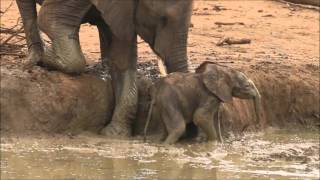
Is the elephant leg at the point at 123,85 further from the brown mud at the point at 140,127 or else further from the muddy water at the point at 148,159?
the muddy water at the point at 148,159

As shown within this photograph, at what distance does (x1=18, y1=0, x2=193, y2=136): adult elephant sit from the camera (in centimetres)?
835

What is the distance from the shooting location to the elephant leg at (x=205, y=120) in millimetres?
8352

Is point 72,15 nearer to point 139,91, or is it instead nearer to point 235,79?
point 139,91

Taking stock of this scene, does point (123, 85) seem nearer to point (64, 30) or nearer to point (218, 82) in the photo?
point (64, 30)

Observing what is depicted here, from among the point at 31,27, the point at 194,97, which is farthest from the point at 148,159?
the point at 31,27

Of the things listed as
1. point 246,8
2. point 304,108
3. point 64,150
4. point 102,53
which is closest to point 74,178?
point 64,150

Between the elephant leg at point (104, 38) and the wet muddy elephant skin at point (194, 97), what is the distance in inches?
39.9

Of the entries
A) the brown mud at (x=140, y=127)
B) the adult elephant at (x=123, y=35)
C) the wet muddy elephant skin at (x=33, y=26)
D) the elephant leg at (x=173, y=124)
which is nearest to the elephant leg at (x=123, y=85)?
the adult elephant at (x=123, y=35)

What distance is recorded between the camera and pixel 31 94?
27.5 feet

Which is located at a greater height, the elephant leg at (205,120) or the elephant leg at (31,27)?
the elephant leg at (31,27)

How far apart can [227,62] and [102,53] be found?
159 cm

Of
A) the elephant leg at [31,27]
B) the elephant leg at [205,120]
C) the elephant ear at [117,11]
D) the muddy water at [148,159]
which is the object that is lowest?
the muddy water at [148,159]

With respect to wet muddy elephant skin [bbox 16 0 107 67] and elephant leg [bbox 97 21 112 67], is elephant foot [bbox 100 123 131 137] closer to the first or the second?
elephant leg [bbox 97 21 112 67]

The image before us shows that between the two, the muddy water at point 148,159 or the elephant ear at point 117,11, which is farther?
the elephant ear at point 117,11
